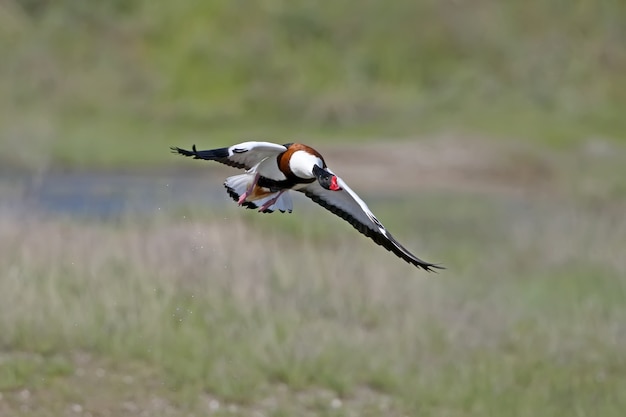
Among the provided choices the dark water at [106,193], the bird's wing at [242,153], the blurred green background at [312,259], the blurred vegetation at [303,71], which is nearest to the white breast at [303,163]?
the bird's wing at [242,153]

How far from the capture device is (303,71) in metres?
36.1

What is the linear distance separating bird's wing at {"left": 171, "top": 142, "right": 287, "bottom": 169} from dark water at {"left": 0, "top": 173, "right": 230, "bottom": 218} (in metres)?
6.32

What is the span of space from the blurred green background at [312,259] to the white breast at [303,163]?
328 cm

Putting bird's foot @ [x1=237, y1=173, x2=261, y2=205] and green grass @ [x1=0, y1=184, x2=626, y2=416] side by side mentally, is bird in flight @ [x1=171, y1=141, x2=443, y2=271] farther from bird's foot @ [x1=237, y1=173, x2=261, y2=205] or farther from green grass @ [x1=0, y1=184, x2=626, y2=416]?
green grass @ [x1=0, y1=184, x2=626, y2=416]

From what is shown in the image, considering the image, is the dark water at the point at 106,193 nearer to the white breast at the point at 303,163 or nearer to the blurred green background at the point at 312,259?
the blurred green background at the point at 312,259

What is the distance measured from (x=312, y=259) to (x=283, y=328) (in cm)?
180

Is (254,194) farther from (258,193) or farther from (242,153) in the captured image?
(242,153)

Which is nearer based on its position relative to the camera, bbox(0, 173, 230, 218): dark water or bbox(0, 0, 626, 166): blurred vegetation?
bbox(0, 173, 230, 218): dark water

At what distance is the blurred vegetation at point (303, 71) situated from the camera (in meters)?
31.1

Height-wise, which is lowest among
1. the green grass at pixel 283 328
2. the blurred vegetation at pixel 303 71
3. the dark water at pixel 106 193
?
the green grass at pixel 283 328

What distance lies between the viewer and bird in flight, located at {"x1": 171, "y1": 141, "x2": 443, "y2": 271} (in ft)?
18.2

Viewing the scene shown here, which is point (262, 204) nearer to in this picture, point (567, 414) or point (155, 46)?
point (567, 414)

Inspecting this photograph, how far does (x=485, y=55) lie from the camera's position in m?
37.2

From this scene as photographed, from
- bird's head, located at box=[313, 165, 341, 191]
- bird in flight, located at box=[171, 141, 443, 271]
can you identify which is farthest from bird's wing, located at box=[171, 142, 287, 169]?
bird's head, located at box=[313, 165, 341, 191]
